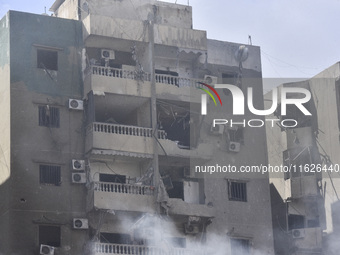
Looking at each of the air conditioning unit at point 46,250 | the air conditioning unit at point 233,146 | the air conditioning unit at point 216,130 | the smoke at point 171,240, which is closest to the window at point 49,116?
the smoke at point 171,240

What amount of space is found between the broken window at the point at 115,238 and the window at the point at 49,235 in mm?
1768

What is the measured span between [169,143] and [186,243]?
3797 mm

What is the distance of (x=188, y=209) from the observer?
3909 cm

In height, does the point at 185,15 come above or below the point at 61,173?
above

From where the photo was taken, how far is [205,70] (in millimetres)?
42219

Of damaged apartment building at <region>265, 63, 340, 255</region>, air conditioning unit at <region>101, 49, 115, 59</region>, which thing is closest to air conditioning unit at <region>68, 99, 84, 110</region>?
air conditioning unit at <region>101, 49, 115, 59</region>

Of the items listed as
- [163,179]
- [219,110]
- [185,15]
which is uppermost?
[185,15]

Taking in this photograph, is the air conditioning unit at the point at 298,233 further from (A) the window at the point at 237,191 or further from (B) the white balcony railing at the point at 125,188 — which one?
(B) the white balcony railing at the point at 125,188

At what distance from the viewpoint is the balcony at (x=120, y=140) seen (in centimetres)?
3841

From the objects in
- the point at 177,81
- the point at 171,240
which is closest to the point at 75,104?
the point at 177,81

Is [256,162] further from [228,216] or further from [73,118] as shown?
[73,118]

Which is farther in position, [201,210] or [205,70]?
[205,70]

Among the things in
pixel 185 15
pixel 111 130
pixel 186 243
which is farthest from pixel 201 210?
pixel 185 15

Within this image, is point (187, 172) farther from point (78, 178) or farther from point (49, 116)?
point (49, 116)
